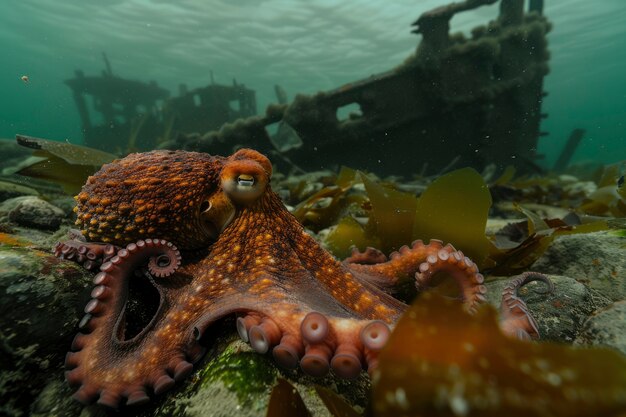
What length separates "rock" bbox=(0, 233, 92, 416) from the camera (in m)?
1.19

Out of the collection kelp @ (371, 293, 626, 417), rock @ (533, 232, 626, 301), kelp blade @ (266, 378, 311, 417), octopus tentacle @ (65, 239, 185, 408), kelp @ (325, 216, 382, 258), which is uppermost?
kelp @ (371, 293, 626, 417)

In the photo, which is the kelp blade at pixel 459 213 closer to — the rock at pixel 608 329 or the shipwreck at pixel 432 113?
the rock at pixel 608 329

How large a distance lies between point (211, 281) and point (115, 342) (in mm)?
404

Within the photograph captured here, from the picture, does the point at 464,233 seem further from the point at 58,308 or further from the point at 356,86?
the point at 356,86

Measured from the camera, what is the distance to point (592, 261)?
222 cm

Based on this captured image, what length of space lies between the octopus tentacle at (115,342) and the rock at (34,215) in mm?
1918

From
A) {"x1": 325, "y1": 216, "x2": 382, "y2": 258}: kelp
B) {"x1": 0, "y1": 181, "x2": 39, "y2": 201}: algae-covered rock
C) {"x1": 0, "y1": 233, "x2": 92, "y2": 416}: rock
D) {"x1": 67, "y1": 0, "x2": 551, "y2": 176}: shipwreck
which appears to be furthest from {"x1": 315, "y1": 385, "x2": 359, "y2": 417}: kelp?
{"x1": 67, "y1": 0, "x2": 551, "y2": 176}: shipwreck

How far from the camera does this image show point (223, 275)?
1439 millimetres

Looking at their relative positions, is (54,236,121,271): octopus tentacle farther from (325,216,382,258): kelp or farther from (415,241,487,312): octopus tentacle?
(325,216,382,258): kelp

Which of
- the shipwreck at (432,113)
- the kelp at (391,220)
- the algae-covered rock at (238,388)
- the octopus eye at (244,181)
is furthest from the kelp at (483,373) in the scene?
the shipwreck at (432,113)

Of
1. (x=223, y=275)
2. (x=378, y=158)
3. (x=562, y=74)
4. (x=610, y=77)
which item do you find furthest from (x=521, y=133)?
(x=610, y=77)

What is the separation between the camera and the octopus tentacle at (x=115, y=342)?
3.76 ft

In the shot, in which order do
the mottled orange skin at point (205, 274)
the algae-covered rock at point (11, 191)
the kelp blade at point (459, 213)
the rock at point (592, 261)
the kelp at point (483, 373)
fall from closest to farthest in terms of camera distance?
the kelp at point (483, 373), the mottled orange skin at point (205, 274), the rock at point (592, 261), the kelp blade at point (459, 213), the algae-covered rock at point (11, 191)

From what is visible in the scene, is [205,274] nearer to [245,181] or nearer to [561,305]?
[245,181]
